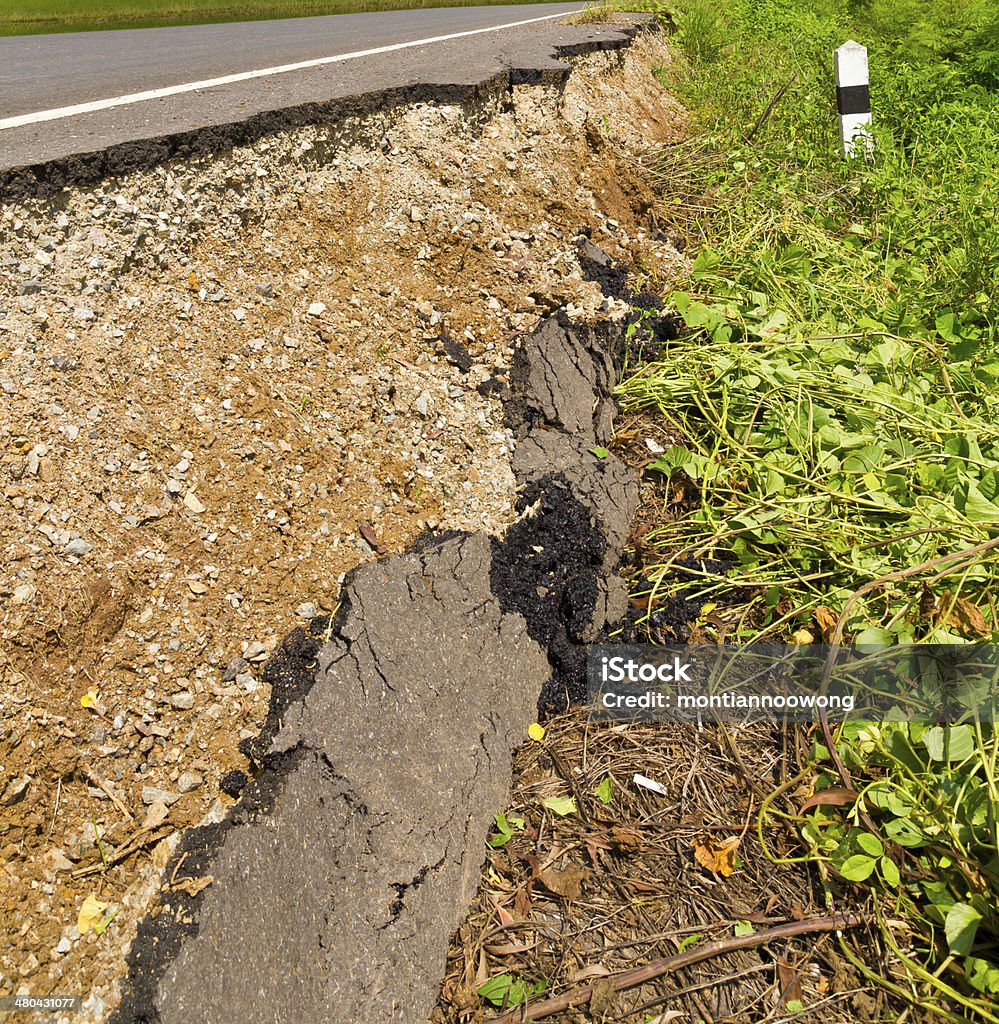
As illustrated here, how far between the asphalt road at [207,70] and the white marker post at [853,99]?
1.60 metres

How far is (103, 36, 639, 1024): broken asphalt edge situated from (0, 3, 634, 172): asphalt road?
1638 mm

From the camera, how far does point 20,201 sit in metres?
2.09

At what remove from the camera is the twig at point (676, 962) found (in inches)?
67.8

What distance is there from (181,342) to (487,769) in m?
1.52

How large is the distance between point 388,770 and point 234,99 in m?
2.71

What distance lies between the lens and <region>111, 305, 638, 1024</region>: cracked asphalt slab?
60.0 inches

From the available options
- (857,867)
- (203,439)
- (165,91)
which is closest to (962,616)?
(857,867)

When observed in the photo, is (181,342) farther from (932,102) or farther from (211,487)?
(932,102)

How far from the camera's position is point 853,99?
443 centimetres

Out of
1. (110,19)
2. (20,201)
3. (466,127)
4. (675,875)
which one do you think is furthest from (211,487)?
(110,19)

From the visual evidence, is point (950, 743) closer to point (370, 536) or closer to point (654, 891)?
point (654, 891)

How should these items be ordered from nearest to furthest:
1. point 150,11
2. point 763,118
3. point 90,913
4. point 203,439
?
1. point 90,913
2. point 203,439
3. point 763,118
4. point 150,11

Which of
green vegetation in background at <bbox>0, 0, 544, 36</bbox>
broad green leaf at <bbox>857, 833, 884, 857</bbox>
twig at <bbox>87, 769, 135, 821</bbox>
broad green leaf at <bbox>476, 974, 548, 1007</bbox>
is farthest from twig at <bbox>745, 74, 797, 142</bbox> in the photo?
green vegetation in background at <bbox>0, 0, 544, 36</bbox>

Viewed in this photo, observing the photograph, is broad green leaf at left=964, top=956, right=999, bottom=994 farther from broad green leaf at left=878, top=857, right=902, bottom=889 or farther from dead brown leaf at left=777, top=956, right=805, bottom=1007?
dead brown leaf at left=777, top=956, right=805, bottom=1007
